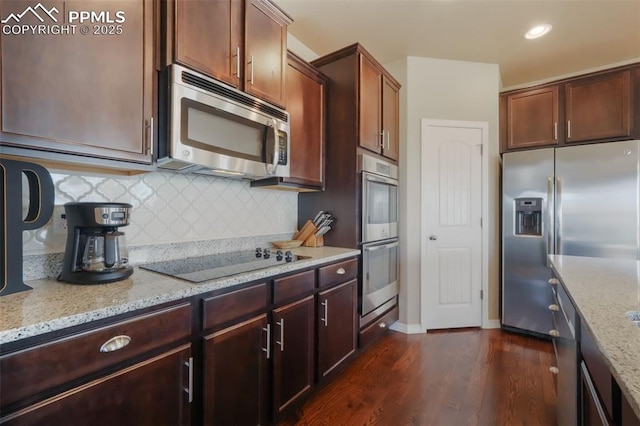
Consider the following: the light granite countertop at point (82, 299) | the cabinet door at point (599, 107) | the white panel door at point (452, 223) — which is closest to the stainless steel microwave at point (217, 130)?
the light granite countertop at point (82, 299)

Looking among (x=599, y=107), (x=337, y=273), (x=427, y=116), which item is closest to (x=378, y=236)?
(x=337, y=273)

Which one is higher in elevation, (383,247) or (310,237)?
(310,237)

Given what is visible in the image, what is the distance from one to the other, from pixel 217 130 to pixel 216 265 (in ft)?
2.31

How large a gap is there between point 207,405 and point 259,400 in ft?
1.00

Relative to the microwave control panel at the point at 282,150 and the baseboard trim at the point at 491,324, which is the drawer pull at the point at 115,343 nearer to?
the microwave control panel at the point at 282,150

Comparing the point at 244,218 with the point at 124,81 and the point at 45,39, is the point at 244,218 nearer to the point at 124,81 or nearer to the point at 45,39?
the point at 124,81

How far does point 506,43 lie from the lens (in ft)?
9.18

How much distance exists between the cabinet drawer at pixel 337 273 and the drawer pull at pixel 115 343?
1102 mm

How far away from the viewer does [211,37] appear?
60.9 inches

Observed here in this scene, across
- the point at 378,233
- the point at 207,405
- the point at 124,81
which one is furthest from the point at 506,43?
the point at 207,405

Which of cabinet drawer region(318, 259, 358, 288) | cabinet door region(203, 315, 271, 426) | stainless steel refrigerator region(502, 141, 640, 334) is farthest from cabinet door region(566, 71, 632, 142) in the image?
cabinet door region(203, 315, 271, 426)

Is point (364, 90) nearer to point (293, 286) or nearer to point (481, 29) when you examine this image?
point (481, 29)

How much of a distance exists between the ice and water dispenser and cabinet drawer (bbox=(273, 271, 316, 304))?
224 centimetres

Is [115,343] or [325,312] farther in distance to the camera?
[325,312]
